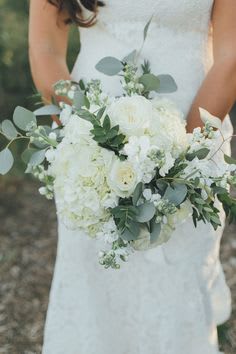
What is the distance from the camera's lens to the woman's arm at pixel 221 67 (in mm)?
1978

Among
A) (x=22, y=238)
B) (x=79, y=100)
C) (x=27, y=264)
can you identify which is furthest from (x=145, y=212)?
(x=22, y=238)

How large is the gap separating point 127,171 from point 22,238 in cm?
257

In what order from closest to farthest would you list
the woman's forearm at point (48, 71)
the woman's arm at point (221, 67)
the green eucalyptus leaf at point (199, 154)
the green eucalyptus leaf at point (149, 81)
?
the green eucalyptus leaf at point (199, 154) < the green eucalyptus leaf at point (149, 81) < the woman's arm at point (221, 67) < the woman's forearm at point (48, 71)

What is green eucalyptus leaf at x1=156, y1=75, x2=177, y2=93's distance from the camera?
1946mm

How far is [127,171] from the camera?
164cm

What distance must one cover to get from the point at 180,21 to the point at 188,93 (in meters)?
0.24

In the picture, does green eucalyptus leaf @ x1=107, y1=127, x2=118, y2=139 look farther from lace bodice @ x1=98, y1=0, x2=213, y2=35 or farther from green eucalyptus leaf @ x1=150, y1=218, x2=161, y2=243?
lace bodice @ x1=98, y1=0, x2=213, y2=35

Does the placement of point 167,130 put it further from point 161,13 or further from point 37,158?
point 161,13

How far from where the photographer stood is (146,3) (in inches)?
80.2

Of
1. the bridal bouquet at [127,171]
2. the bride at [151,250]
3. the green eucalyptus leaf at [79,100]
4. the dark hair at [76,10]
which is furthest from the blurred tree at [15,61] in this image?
the bridal bouquet at [127,171]

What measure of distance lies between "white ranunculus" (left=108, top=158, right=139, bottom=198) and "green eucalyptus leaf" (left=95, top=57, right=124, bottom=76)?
14.7 inches

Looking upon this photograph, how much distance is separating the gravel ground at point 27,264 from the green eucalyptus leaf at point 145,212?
1310 mm

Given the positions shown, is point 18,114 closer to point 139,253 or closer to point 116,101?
point 116,101

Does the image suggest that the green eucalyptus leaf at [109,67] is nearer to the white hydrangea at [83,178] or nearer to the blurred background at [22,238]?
the white hydrangea at [83,178]
